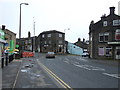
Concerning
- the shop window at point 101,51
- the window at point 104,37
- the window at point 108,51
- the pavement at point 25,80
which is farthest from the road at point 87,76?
the window at point 104,37

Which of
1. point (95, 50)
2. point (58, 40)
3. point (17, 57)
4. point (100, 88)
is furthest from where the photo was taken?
point (58, 40)

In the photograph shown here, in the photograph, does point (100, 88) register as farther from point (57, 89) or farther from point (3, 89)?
point (3, 89)

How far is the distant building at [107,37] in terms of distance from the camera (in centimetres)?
4250

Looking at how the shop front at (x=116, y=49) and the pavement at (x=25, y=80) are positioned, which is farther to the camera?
the shop front at (x=116, y=49)

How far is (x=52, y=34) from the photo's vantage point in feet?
275

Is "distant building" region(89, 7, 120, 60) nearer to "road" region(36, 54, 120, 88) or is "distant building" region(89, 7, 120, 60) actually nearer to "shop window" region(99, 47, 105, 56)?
"shop window" region(99, 47, 105, 56)

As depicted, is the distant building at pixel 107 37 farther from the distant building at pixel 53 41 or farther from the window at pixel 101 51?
the distant building at pixel 53 41

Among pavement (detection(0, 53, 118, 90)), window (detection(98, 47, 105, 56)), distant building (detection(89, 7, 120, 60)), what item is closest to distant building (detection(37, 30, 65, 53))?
distant building (detection(89, 7, 120, 60))

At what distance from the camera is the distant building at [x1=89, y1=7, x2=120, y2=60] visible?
42.5 metres

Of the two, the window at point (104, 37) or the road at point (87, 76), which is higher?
the window at point (104, 37)

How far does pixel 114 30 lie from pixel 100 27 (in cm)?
375

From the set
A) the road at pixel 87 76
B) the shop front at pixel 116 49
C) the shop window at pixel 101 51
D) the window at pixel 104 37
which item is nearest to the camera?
the road at pixel 87 76

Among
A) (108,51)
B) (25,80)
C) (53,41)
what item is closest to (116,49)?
(108,51)

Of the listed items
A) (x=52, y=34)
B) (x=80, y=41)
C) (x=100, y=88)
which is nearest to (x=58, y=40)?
(x=52, y=34)
